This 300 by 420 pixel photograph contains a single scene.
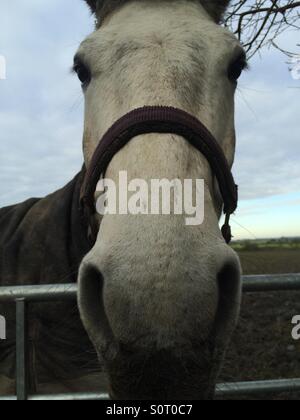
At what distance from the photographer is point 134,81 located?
6.01ft

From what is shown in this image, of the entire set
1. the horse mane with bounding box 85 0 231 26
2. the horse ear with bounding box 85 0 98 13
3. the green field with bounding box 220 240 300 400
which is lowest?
the green field with bounding box 220 240 300 400

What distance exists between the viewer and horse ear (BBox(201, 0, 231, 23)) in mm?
2807

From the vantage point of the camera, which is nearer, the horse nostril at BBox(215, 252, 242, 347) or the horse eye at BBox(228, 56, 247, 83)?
the horse nostril at BBox(215, 252, 242, 347)

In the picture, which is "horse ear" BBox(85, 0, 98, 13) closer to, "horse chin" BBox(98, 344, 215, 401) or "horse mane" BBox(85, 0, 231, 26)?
"horse mane" BBox(85, 0, 231, 26)

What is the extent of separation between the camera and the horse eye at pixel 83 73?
2219mm

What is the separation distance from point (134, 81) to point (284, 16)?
4.97m

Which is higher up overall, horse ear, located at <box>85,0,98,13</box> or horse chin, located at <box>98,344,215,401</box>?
horse ear, located at <box>85,0,98,13</box>

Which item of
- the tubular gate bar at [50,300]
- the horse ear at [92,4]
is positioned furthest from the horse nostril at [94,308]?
the horse ear at [92,4]

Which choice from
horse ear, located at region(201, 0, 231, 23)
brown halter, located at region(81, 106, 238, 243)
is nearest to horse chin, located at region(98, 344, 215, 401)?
brown halter, located at region(81, 106, 238, 243)

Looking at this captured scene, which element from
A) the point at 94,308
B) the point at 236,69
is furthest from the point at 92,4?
the point at 94,308

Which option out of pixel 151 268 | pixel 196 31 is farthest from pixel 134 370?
pixel 196 31

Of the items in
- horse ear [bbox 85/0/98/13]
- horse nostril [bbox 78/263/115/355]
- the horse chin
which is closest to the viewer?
the horse chin

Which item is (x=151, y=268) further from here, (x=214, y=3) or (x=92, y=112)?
(x=214, y=3)

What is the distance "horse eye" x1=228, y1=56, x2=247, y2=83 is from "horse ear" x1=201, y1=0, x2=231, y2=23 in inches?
28.8
